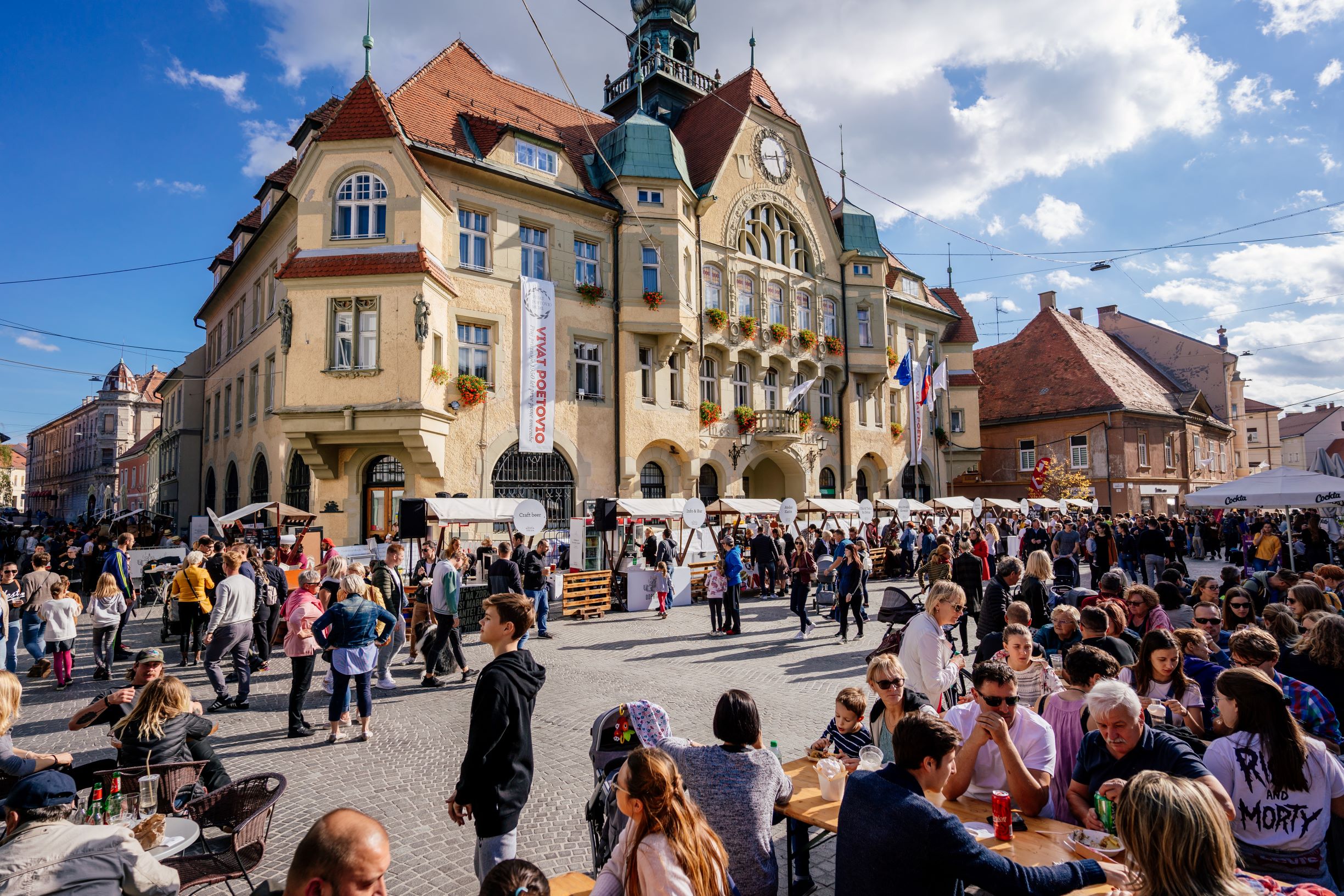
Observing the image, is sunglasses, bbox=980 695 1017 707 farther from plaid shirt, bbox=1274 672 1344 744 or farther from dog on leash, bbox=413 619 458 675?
dog on leash, bbox=413 619 458 675

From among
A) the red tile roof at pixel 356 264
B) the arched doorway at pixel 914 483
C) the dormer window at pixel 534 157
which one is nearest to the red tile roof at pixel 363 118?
the red tile roof at pixel 356 264

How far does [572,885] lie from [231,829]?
2351mm

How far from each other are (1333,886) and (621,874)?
367 cm

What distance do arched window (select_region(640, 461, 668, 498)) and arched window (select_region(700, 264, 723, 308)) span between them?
20.9 ft

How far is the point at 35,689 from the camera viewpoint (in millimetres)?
10188

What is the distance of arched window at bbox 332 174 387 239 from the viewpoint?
65.5 feet

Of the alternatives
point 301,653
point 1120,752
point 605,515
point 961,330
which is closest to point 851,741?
point 1120,752

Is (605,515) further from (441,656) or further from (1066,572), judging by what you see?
(1066,572)

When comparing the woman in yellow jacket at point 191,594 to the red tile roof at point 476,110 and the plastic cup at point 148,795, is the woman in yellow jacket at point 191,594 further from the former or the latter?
the red tile roof at point 476,110

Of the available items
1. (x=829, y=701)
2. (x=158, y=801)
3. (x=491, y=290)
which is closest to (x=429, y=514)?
(x=491, y=290)

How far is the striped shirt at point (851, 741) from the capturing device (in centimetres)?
479

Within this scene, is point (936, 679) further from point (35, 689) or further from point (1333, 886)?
point (35, 689)

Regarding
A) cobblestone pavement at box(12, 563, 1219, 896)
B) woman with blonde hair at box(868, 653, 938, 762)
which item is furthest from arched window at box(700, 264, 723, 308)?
woman with blonde hair at box(868, 653, 938, 762)

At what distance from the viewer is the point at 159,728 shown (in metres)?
4.73
